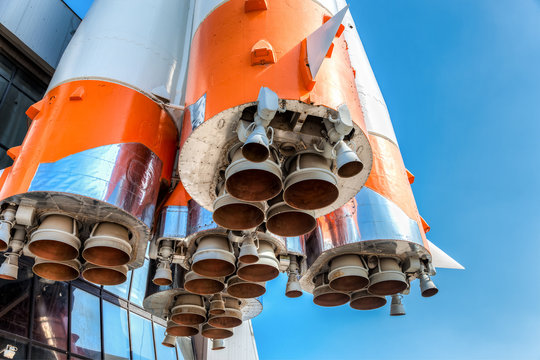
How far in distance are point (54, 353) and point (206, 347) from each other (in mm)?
6040

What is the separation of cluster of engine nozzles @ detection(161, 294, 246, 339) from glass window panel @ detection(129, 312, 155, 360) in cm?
435

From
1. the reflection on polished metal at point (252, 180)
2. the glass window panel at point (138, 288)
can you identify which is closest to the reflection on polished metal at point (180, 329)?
the reflection on polished metal at point (252, 180)

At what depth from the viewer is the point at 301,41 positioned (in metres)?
5.63

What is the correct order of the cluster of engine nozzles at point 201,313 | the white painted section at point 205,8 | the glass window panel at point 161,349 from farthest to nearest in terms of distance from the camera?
1. the glass window panel at point 161,349
2. the cluster of engine nozzles at point 201,313
3. the white painted section at point 205,8

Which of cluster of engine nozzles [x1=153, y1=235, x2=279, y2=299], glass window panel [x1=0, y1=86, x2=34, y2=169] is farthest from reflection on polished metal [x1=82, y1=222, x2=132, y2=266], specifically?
glass window panel [x1=0, y1=86, x2=34, y2=169]

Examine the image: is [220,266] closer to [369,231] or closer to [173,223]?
[173,223]

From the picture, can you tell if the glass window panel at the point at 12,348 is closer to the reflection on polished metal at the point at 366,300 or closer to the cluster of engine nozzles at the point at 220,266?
the cluster of engine nozzles at the point at 220,266

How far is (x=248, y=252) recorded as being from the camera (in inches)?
249

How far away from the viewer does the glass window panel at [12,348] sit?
8305mm

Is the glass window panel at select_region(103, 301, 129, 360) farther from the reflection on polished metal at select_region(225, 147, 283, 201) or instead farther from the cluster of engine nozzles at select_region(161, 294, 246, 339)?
the reflection on polished metal at select_region(225, 147, 283, 201)

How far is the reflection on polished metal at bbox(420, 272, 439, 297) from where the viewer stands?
23.8 ft

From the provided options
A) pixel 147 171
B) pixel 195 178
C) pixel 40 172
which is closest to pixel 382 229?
pixel 195 178

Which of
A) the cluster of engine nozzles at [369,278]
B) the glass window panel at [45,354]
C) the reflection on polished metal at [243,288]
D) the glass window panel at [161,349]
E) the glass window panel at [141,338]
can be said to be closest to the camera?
the cluster of engine nozzles at [369,278]

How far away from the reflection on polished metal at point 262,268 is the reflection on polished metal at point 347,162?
2617 millimetres
